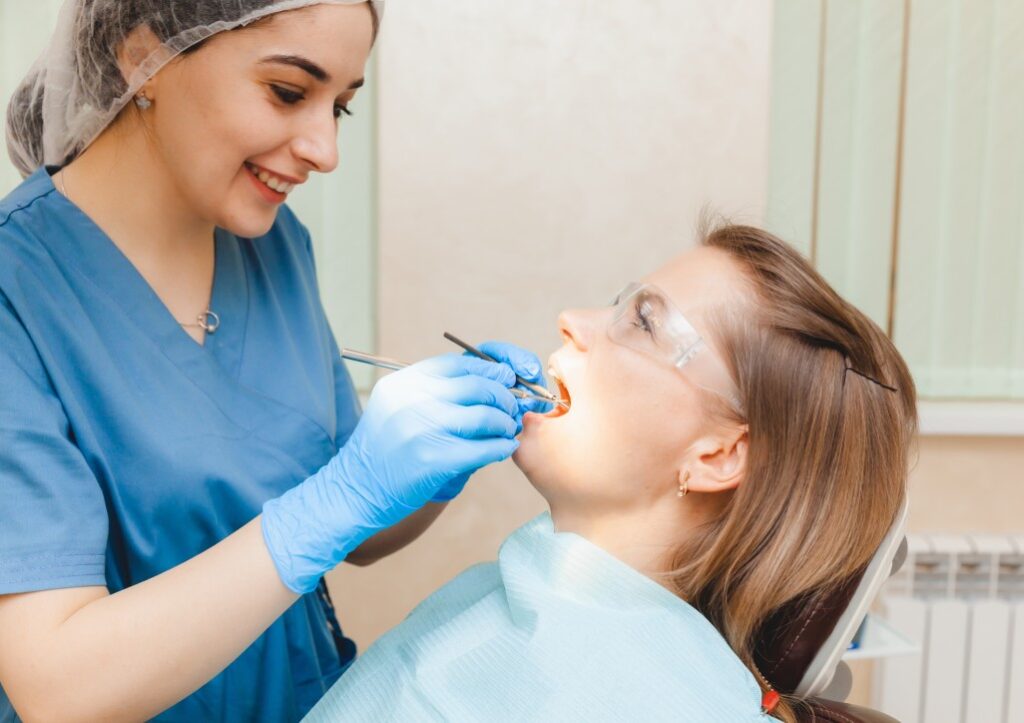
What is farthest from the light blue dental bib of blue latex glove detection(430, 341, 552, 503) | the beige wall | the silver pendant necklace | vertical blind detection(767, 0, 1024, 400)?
vertical blind detection(767, 0, 1024, 400)

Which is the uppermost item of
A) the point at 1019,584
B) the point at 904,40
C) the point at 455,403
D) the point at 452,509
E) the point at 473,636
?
the point at 904,40

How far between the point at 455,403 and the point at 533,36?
3.76 feet

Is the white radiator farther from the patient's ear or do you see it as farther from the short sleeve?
the short sleeve

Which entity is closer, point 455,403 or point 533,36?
point 455,403

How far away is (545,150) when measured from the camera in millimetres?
2004

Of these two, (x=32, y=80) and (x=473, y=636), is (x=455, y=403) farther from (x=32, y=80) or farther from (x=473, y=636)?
(x=32, y=80)

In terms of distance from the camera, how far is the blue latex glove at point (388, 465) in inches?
39.3

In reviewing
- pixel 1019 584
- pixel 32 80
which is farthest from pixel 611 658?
pixel 1019 584

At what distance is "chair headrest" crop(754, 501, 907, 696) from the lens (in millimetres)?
1081

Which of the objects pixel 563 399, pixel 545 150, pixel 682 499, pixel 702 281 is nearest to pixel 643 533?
pixel 682 499

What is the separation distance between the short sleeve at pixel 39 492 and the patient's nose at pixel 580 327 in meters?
0.61

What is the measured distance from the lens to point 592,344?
1227 mm

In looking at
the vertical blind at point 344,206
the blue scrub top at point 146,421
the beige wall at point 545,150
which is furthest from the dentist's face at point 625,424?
the vertical blind at point 344,206

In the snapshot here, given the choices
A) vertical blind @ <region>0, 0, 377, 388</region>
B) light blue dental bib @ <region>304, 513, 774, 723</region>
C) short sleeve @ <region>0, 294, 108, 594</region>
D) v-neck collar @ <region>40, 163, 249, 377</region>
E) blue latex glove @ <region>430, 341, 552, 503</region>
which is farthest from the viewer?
vertical blind @ <region>0, 0, 377, 388</region>
